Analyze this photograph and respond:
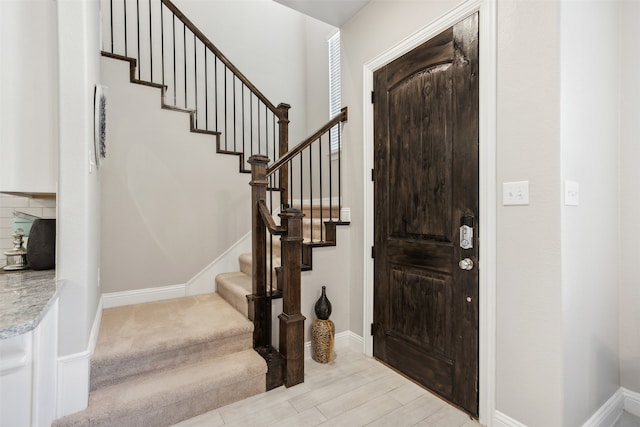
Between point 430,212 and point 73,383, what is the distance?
2282mm

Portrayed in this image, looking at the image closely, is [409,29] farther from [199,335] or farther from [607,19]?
[199,335]

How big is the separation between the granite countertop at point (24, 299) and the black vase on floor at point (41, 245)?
0.18ft

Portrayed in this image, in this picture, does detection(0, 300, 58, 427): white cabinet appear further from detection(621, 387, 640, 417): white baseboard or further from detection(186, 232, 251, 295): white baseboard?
detection(621, 387, 640, 417): white baseboard

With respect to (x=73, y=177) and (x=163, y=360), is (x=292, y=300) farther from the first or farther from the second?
(x=73, y=177)

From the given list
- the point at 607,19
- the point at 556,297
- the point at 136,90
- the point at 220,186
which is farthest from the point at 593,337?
the point at 136,90

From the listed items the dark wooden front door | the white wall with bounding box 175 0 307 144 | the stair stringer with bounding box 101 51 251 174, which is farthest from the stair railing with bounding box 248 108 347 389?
the white wall with bounding box 175 0 307 144

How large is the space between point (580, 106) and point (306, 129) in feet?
11.6

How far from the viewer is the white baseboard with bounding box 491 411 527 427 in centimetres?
155

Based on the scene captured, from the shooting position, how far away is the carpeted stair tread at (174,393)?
5.18 feet

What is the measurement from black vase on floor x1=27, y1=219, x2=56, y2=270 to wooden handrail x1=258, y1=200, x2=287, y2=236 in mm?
1284

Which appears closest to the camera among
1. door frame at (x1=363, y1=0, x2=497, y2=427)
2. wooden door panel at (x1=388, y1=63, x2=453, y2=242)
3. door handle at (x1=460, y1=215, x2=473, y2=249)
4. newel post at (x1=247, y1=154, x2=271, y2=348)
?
door frame at (x1=363, y1=0, x2=497, y2=427)

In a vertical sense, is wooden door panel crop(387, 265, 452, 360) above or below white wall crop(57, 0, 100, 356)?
below

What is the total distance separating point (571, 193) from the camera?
4.77 ft

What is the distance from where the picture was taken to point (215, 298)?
9.66 ft
